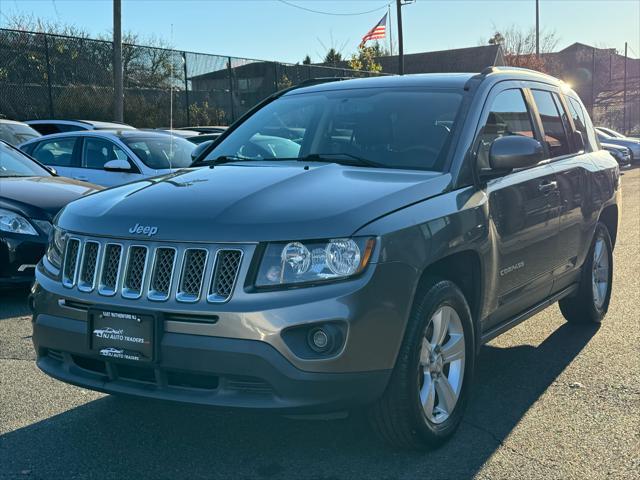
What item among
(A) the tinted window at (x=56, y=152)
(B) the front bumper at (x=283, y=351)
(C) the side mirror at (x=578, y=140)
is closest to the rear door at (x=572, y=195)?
(C) the side mirror at (x=578, y=140)

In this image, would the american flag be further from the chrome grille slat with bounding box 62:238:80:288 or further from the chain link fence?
the chrome grille slat with bounding box 62:238:80:288

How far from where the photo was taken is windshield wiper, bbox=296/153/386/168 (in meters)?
4.15

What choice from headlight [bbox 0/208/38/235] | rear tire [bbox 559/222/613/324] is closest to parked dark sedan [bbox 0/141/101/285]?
headlight [bbox 0/208/38/235]

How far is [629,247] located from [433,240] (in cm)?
683

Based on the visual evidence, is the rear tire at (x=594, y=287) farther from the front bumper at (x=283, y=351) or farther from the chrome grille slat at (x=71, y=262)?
the chrome grille slat at (x=71, y=262)

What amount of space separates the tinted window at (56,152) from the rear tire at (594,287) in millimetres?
7472

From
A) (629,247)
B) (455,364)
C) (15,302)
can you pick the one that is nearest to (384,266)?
(455,364)

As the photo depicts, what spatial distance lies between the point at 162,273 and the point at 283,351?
615mm

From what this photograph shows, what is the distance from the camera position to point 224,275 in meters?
3.16

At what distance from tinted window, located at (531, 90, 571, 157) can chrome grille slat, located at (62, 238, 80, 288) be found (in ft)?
10.0

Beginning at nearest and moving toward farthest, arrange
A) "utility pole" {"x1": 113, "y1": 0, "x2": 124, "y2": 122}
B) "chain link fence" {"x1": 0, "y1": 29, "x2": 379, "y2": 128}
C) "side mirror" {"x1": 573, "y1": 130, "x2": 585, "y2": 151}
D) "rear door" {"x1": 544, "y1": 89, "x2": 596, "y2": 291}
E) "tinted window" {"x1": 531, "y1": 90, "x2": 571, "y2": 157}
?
"rear door" {"x1": 544, "y1": 89, "x2": 596, "y2": 291}, "tinted window" {"x1": 531, "y1": 90, "x2": 571, "y2": 157}, "side mirror" {"x1": 573, "y1": 130, "x2": 585, "y2": 151}, "utility pole" {"x1": 113, "y1": 0, "x2": 124, "y2": 122}, "chain link fence" {"x1": 0, "y1": 29, "x2": 379, "y2": 128}

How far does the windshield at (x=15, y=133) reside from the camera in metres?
12.7

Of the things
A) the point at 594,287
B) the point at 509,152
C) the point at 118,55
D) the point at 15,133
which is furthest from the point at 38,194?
the point at 118,55

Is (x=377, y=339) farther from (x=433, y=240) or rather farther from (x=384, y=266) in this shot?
(x=433, y=240)
